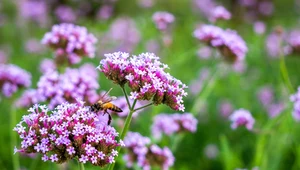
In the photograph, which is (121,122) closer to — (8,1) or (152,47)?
(152,47)

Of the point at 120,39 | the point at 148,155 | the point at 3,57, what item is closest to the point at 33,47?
the point at 3,57

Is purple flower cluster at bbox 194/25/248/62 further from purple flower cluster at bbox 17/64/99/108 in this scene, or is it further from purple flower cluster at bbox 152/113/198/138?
purple flower cluster at bbox 17/64/99/108

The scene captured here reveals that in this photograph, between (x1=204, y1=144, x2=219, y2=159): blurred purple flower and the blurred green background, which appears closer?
the blurred green background

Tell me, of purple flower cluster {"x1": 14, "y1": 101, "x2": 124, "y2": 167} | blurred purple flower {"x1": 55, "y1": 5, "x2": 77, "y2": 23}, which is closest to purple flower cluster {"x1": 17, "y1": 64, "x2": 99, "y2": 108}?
purple flower cluster {"x1": 14, "y1": 101, "x2": 124, "y2": 167}

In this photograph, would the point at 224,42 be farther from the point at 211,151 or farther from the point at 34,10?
the point at 34,10

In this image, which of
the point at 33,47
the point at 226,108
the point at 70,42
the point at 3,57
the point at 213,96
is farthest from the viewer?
the point at 33,47

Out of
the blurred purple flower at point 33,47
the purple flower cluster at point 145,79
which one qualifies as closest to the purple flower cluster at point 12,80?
the purple flower cluster at point 145,79

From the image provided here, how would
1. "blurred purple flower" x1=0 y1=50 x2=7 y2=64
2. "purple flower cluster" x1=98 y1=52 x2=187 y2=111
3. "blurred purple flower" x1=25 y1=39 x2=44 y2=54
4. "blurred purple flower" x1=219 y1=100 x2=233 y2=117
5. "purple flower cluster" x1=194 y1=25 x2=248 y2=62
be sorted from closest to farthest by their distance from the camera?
"purple flower cluster" x1=98 y1=52 x2=187 y2=111 → "purple flower cluster" x1=194 y1=25 x2=248 y2=62 → "blurred purple flower" x1=219 y1=100 x2=233 y2=117 → "blurred purple flower" x1=0 y1=50 x2=7 y2=64 → "blurred purple flower" x1=25 y1=39 x2=44 y2=54
